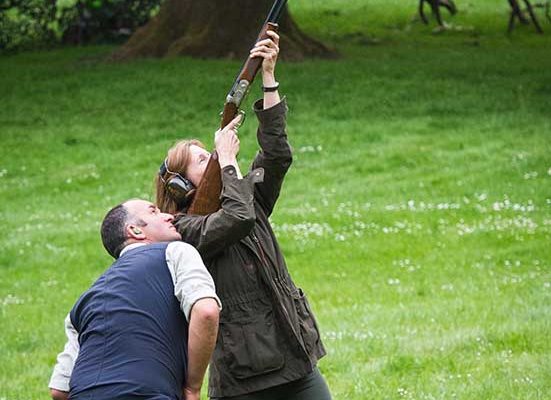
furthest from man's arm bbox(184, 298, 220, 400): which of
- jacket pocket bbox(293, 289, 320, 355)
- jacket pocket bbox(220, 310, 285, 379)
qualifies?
jacket pocket bbox(293, 289, 320, 355)

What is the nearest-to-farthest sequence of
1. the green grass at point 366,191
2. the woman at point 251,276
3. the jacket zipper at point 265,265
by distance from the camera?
1. the woman at point 251,276
2. the jacket zipper at point 265,265
3. the green grass at point 366,191

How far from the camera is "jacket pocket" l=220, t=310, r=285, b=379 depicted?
5137 millimetres

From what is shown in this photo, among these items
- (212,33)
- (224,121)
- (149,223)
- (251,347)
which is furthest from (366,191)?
(149,223)

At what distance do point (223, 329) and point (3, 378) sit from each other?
480 cm

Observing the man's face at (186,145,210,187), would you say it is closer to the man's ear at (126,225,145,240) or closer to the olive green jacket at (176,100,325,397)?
the olive green jacket at (176,100,325,397)

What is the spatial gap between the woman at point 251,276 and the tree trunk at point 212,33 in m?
19.3

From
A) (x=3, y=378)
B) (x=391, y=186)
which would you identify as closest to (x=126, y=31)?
(x=391, y=186)

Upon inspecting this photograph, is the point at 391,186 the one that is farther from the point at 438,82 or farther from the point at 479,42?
the point at 479,42

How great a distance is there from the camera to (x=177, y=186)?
518cm

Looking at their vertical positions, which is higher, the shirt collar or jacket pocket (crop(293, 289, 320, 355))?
the shirt collar

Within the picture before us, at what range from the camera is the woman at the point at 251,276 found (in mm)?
5043

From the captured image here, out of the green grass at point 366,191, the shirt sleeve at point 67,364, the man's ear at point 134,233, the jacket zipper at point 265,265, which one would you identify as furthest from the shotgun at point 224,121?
the green grass at point 366,191

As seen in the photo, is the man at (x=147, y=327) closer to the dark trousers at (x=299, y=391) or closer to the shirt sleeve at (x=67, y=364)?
the shirt sleeve at (x=67, y=364)

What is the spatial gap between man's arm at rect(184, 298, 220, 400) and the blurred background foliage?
25.7 m
